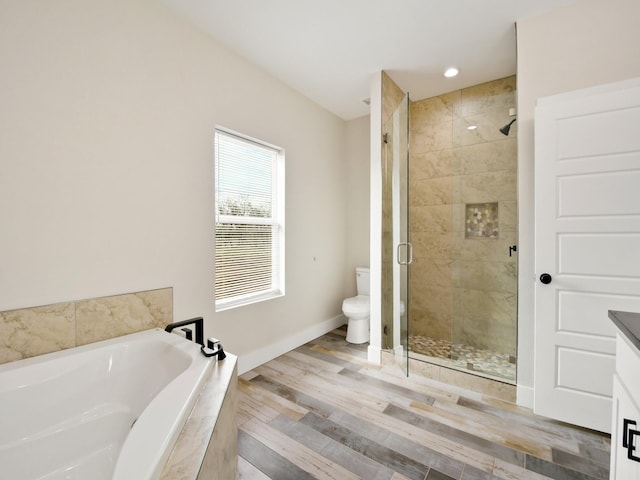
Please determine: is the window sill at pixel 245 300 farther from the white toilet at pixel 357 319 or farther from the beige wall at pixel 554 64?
the beige wall at pixel 554 64

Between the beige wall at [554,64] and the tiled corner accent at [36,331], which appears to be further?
the beige wall at [554,64]

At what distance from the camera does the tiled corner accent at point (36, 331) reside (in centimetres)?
138

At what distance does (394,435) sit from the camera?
68.4 inches

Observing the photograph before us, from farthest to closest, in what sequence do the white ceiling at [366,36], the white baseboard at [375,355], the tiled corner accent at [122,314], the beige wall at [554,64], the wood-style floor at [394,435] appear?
the white baseboard at [375,355] → the white ceiling at [366,36] → the beige wall at [554,64] → the tiled corner accent at [122,314] → the wood-style floor at [394,435]

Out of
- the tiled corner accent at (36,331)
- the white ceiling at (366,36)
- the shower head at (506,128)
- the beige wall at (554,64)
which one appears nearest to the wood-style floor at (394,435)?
the beige wall at (554,64)

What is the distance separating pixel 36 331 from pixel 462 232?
348 cm

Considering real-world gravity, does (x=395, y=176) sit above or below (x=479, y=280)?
above

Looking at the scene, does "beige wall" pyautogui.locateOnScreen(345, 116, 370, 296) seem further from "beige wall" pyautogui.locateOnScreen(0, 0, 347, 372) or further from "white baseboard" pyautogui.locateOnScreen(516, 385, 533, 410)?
"white baseboard" pyautogui.locateOnScreen(516, 385, 533, 410)

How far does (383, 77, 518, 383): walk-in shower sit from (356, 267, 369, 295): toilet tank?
1.76ft

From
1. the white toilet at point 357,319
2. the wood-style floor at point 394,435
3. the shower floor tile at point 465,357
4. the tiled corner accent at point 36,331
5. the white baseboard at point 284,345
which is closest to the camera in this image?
the tiled corner accent at point 36,331

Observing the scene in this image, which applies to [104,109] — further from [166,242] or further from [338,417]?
[338,417]

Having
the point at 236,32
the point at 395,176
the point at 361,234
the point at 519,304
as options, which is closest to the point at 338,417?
the point at 519,304

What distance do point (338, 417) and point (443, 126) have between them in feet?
10.1

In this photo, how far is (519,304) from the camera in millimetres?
2123
